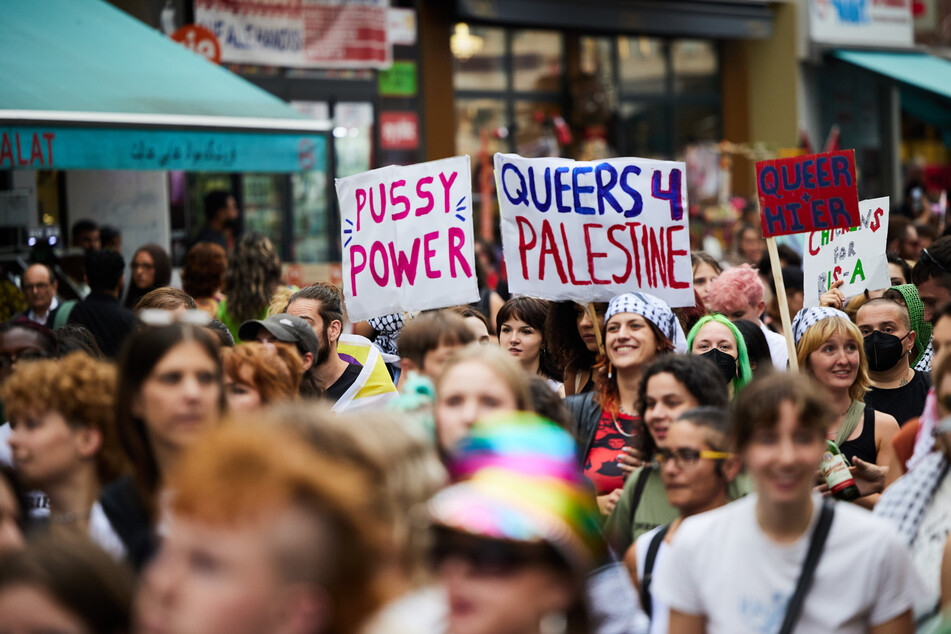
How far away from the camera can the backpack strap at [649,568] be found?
3.67m

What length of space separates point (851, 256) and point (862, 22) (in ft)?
48.4

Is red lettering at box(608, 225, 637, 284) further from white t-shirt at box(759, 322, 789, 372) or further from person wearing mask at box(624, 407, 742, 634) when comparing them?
person wearing mask at box(624, 407, 742, 634)

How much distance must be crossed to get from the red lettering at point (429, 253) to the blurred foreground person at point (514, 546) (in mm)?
4609

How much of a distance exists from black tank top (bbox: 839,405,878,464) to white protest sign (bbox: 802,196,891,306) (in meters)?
2.11

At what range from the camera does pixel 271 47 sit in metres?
14.3

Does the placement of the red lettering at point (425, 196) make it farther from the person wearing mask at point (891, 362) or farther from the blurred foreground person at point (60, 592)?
the blurred foreground person at point (60, 592)

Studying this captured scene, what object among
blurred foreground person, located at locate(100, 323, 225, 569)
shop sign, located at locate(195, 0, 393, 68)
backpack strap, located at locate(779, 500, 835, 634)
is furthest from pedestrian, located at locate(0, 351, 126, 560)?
shop sign, located at locate(195, 0, 393, 68)

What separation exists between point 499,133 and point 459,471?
14566 millimetres

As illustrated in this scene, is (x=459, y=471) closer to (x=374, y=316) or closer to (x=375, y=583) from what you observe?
(x=375, y=583)

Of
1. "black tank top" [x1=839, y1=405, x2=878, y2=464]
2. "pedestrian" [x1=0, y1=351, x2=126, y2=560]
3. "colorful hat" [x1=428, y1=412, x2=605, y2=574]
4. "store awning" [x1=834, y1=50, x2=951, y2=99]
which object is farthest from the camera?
"store awning" [x1=834, y1=50, x2=951, y2=99]

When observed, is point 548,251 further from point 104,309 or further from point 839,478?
point 104,309

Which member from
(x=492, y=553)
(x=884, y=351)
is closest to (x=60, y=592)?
(x=492, y=553)

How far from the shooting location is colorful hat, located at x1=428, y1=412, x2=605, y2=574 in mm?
2047

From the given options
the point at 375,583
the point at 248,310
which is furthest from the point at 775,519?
the point at 248,310
